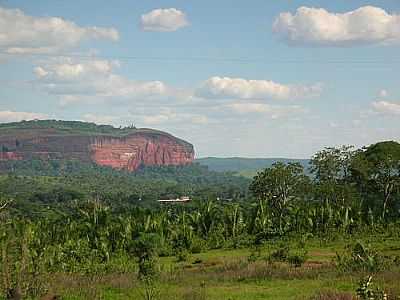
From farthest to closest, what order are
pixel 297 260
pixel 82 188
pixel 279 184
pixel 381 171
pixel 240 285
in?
pixel 82 188
pixel 279 184
pixel 381 171
pixel 297 260
pixel 240 285

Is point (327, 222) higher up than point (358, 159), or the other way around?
point (358, 159)

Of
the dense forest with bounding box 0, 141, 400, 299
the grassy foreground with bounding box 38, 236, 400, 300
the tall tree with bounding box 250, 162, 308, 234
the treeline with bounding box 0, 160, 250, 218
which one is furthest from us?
the treeline with bounding box 0, 160, 250, 218

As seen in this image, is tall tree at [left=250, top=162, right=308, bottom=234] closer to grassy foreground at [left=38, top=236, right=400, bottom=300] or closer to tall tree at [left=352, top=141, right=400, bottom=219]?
tall tree at [left=352, top=141, right=400, bottom=219]

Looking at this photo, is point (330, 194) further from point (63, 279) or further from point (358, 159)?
point (63, 279)

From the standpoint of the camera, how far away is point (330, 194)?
38.3 meters

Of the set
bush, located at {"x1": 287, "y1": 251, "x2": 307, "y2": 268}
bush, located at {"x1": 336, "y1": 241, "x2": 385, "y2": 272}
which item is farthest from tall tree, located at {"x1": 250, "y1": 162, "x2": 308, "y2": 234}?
bush, located at {"x1": 336, "y1": 241, "x2": 385, "y2": 272}

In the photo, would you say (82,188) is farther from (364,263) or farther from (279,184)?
(364,263)

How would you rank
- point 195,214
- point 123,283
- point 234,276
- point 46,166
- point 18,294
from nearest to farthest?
1. point 18,294
2. point 123,283
3. point 234,276
4. point 195,214
5. point 46,166

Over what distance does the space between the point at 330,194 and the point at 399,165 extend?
491cm

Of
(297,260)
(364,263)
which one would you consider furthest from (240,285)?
(297,260)

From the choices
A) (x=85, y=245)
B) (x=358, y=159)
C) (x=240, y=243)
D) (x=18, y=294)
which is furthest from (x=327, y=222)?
(x=18, y=294)

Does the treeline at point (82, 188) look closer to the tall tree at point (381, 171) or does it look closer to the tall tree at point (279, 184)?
the tall tree at point (279, 184)

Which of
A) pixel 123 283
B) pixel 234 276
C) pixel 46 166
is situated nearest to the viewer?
pixel 123 283

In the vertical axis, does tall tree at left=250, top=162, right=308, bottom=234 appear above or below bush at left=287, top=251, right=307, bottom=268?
above
